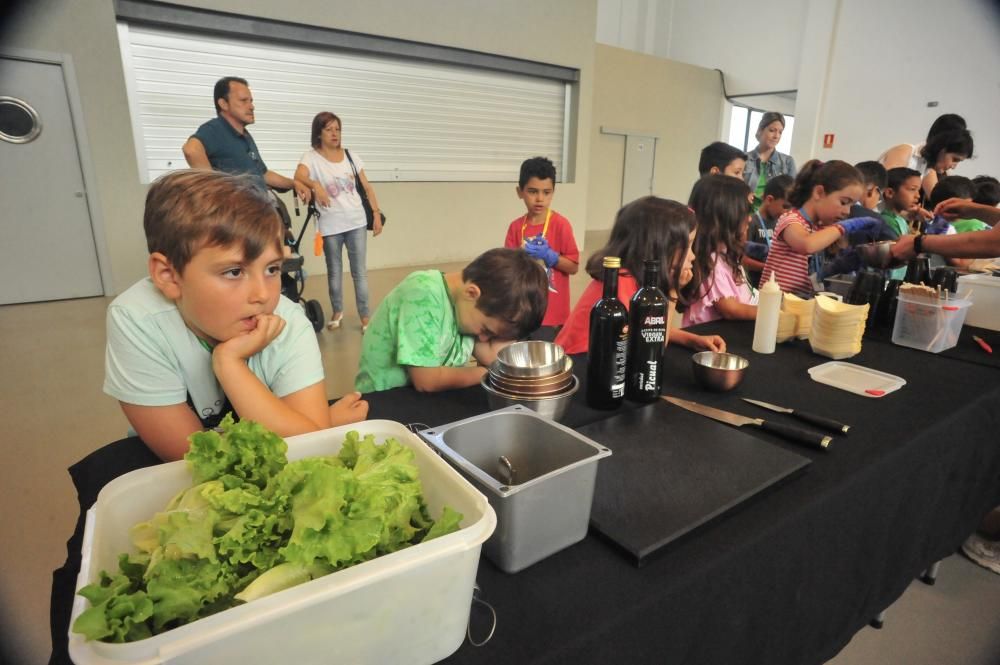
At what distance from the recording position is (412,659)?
53 cm

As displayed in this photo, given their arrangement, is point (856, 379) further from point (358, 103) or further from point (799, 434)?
point (358, 103)

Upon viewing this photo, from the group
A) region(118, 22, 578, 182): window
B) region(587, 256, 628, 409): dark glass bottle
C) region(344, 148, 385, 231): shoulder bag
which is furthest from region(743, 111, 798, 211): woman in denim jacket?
region(587, 256, 628, 409): dark glass bottle

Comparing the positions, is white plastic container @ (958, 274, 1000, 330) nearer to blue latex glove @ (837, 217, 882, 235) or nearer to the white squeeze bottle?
blue latex glove @ (837, 217, 882, 235)

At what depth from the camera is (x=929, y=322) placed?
1542 mm

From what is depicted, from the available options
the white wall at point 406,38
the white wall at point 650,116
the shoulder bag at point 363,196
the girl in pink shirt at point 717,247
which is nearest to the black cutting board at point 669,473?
the girl in pink shirt at point 717,247

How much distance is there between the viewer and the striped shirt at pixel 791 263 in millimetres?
2297

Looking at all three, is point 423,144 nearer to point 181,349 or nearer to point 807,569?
point 181,349

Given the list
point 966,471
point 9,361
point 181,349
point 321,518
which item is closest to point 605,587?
point 321,518

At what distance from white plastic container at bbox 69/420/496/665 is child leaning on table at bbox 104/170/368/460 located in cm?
35

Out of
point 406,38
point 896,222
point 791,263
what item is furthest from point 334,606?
point 406,38

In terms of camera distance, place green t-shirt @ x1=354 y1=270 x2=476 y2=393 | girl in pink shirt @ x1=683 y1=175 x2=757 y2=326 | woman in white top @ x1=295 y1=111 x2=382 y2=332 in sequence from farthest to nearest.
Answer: woman in white top @ x1=295 y1=111 x2=382 y2=332 → girl in pink shirt @ x1=683 y1=175 x2=757 y2=326 → green t-shirt @ x1=354 y1=270 x2=476 y2=393

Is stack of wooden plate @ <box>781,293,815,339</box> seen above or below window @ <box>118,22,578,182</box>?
below

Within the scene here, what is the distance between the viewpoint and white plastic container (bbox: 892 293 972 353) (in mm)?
1518

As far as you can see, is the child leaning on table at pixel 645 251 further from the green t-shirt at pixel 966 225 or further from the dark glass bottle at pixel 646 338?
the green t-shirt at pixel 966 225
